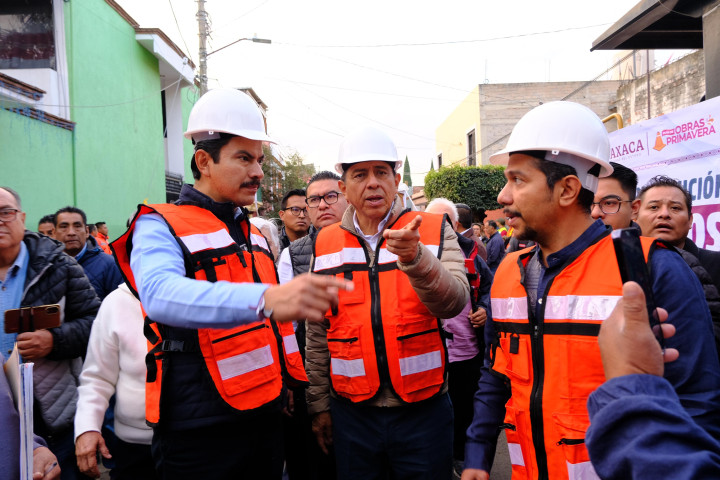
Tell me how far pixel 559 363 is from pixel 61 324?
9.77 feet

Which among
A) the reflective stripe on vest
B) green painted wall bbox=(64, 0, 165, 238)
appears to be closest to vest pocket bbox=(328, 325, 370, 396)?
the reflective stripe on vest

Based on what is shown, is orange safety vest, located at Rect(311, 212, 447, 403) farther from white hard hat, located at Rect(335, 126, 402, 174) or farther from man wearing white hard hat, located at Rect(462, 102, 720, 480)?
white hard hat, located at Rect(335, 126, 402, 174)

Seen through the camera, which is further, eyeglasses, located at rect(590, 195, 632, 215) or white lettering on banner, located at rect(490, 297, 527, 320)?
eyeglasses, located at rect(590, 195, 632, 215)

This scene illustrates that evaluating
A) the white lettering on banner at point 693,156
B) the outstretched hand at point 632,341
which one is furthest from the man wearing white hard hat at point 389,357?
the white lettering on banner at point 693,156

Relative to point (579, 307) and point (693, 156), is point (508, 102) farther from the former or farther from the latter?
point (579, 307)

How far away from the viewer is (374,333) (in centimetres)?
244

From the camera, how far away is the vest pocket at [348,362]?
7.98 feet

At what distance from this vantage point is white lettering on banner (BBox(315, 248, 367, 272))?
104 inches

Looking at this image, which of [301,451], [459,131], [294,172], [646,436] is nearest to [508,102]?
[459,131]

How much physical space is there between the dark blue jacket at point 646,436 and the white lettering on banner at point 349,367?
1.59 metres

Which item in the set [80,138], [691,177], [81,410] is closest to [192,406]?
[81,410]

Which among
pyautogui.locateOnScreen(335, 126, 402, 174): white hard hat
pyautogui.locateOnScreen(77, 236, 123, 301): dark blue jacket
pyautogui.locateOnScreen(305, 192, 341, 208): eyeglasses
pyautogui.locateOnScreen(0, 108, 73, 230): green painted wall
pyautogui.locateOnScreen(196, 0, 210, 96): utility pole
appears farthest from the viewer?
pyautogui.locateOnScreen(196, 0, 210, 96): utility pole

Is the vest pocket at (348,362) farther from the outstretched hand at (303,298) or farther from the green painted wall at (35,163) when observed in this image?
the green painted wall at (35,163)

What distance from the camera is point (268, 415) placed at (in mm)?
2172
